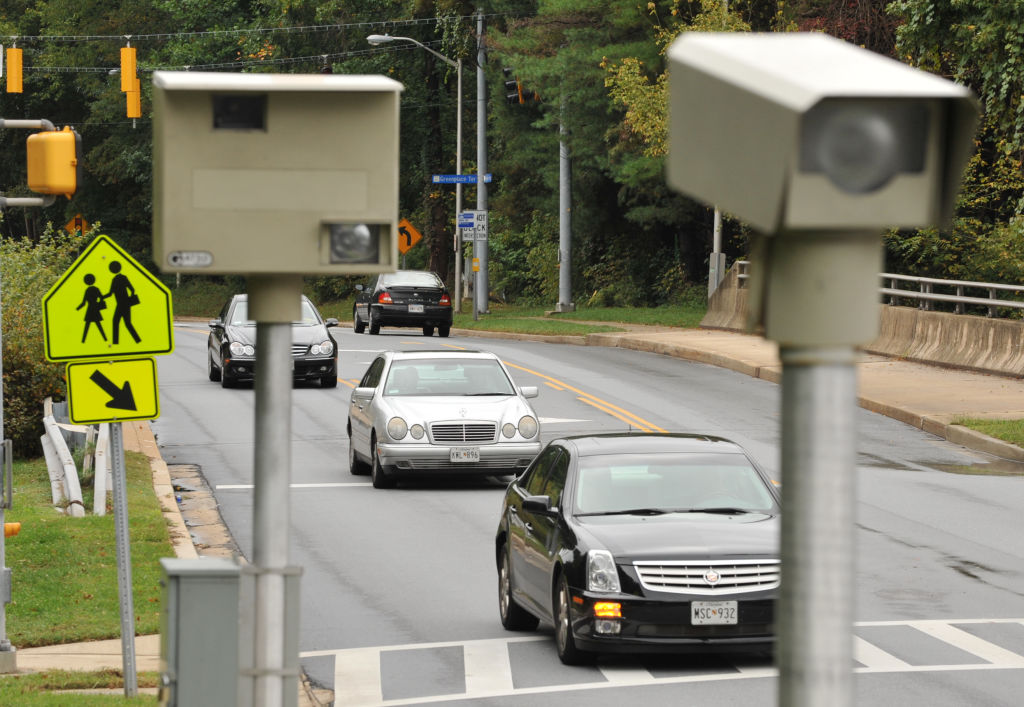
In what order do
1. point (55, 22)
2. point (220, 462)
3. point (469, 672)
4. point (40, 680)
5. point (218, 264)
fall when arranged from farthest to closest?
point (55, 22), point (220, 462), point (469, 672), point (40, 680), point (218, 264)

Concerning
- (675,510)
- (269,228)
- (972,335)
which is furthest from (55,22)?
(269,228)

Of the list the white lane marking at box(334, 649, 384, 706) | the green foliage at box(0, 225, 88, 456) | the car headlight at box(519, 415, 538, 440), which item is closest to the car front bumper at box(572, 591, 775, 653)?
the white lane marking at box(334, 649, 384, 706)

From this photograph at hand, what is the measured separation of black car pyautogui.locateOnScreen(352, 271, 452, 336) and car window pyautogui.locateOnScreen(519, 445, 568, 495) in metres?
31.3

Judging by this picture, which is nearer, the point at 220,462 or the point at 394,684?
the point at 394,684

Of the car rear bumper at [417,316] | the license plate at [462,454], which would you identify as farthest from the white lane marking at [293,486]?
the car rear bumper at [417,316]

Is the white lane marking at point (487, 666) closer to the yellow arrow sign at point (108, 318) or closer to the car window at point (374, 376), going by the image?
the yellow arrow sign at point (108, 318)

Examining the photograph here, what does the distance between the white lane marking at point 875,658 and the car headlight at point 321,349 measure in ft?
66.2

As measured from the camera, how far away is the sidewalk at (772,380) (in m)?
11.3

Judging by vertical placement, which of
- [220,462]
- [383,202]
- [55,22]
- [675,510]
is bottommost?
[220,462]

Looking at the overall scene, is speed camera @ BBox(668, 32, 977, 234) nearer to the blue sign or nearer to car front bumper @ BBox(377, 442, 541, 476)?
car front bumper @ BBox(377, 442, 541, 476)

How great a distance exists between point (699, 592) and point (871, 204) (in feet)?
26.3

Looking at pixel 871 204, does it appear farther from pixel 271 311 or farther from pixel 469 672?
pixel 469 672

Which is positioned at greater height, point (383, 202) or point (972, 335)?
point (383, 202)

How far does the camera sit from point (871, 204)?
289 cm
